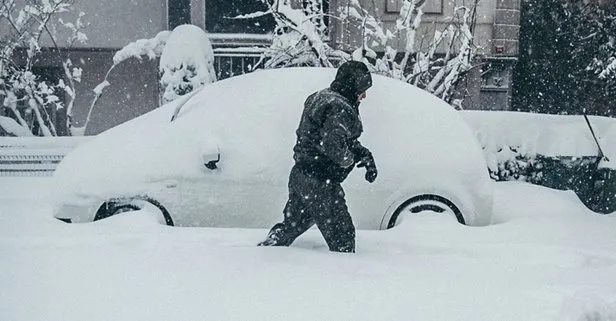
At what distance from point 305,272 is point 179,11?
988 cm

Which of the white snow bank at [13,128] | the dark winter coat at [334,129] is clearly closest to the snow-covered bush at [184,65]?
the white snow bank at [13,128]

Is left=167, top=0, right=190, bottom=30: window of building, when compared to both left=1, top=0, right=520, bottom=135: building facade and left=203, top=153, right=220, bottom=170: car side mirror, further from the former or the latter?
left=203, top=153, right=220, bottom=170: car side mirror

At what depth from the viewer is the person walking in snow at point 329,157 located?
4.54m

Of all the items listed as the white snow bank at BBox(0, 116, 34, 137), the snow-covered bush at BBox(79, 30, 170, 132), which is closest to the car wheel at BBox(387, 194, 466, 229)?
the snow-covered bush at BBox(79, 30, 170, 132)

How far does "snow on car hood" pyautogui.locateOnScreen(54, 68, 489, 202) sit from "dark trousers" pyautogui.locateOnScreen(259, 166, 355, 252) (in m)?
0.80

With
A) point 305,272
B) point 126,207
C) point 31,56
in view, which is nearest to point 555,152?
point 305,272

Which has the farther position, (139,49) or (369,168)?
(139,49)

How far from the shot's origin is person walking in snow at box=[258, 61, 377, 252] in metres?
4.54

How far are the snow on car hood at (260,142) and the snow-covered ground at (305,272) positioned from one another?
38 centimetres

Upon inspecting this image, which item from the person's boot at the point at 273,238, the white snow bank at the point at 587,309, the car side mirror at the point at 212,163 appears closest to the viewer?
the white snow bank at the point at 587,309

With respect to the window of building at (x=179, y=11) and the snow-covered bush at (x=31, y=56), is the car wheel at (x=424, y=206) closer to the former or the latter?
the snow-covered bush at (x=31, y=56)

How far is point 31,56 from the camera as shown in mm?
11156

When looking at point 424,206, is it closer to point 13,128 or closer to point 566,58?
point 13,128

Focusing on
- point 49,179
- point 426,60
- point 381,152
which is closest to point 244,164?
point 381,152
